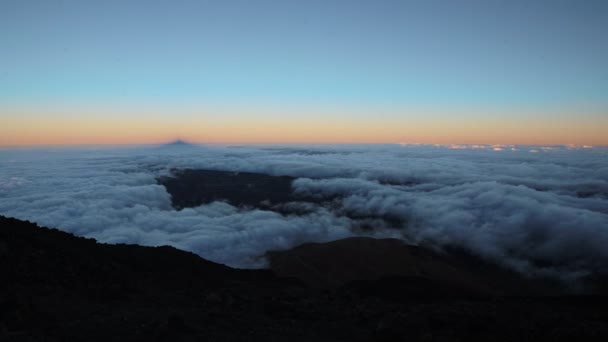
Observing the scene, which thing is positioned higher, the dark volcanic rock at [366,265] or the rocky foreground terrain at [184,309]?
the rocky foreground terrain at [184,309]

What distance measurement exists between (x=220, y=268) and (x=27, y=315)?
15.5m

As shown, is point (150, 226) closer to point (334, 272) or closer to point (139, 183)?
point (334, 272)

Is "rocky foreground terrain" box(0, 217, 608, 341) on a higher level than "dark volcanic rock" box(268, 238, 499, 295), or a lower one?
higher

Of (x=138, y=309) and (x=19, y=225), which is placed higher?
(x=19, y=225)

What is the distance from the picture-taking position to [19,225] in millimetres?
19594

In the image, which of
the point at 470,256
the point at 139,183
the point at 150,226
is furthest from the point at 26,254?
the point at 139,183

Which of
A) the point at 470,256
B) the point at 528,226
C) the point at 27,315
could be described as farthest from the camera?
the point at 528,226

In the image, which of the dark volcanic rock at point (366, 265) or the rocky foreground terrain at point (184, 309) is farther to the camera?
the dark volcanic rock at point (366, 265)

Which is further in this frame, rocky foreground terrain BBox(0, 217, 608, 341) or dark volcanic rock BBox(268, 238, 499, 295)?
dark volcanic rock BBox(268, 238, 499, 295)

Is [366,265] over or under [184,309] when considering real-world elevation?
under

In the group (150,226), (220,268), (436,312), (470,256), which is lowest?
(470,256)

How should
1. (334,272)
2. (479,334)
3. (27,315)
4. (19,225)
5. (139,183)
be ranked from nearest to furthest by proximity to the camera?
(27,315), (479,334), (19,225), (334,272), (139,183)

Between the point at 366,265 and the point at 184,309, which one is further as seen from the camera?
the point at 366,265

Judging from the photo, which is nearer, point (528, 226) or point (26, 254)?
point (26, 254)
